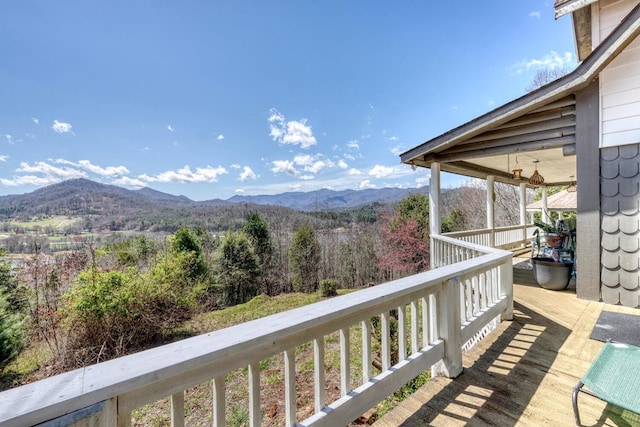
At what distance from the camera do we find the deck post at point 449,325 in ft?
7.62

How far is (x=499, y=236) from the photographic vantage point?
8.70 metres

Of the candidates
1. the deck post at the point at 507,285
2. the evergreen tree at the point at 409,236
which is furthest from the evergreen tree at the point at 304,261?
the deck post at the point at 507,285

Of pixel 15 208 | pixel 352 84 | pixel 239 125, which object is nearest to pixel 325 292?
pixel 352 84

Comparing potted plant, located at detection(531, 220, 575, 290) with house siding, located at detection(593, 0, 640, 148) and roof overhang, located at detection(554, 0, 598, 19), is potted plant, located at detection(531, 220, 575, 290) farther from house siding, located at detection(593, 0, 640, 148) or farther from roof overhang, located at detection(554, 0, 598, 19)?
roof overhang, located at detection(554, 0, 598, 19)

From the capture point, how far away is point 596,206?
3.98 m

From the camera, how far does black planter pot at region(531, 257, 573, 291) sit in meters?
4.65

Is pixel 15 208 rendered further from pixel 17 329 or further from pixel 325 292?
pixel 325 292

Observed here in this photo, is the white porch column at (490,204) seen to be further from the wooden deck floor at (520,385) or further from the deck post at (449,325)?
the deck post at (449,325)

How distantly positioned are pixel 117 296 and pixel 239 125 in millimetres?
14813

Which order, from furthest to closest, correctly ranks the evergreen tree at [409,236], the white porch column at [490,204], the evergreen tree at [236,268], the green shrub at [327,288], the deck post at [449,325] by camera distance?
the evergreen tree at [236,268] → the evergreen tree at [409,236] → the green shrub at [327,288] → the white porch column at [490,204] → the deck post at [449,325]

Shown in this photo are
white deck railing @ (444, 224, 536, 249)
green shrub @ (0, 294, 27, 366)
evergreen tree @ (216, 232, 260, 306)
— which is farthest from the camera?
evergreen tree @ (216, 232, 260, 306)

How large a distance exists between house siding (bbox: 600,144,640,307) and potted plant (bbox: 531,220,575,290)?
672mm

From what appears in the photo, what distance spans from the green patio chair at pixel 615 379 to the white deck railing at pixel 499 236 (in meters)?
4.34

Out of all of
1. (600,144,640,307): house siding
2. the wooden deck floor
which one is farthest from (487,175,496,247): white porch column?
the wooden deck floor
